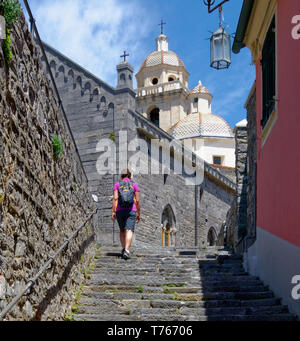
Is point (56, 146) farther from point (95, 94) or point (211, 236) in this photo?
point (211, 236)

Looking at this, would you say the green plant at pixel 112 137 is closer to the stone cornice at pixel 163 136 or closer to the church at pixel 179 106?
the stone cornice at pixel 163 136

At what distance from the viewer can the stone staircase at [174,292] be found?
7559mm

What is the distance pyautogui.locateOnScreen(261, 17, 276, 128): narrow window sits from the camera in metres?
9.04

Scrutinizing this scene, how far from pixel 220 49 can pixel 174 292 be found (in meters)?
5.17

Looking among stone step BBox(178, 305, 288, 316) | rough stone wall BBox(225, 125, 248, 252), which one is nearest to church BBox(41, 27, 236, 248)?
rough stone wall BBox(225, 125, 248, 252)

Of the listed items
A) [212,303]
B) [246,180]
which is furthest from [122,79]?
[212,303]

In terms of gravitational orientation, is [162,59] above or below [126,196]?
above

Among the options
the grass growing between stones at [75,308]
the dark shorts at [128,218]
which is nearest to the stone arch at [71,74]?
the dark shorts at [128,218]

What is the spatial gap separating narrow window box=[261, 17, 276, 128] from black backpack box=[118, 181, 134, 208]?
2.71 meters

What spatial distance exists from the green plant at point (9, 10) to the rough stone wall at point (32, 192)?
22 centimetres

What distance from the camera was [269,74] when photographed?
9.49 m

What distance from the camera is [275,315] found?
7098 mm

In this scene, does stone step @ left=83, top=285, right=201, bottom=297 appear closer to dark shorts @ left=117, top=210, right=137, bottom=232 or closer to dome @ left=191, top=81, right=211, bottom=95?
dark shorts @ left=117, top=210, right=137, bottom=232
